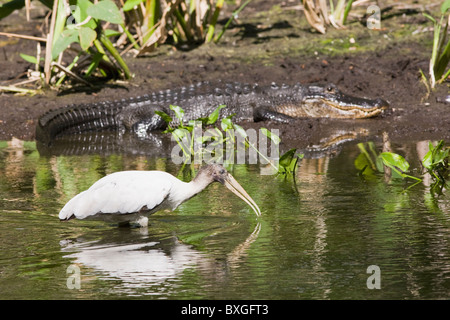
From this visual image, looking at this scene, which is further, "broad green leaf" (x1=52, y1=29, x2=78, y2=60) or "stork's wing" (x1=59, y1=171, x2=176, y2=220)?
"broad green leaf" (x1=52, y1=29, x2=78, y2=60)

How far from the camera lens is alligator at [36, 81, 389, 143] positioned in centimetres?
955

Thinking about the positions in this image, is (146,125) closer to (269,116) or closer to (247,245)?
(269,116)

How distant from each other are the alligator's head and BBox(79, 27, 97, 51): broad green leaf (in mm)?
2996

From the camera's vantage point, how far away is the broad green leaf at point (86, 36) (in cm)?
888

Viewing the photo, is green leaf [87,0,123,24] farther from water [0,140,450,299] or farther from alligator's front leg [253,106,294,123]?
water [0,140,450,299]

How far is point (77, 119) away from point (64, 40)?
1.03 metres

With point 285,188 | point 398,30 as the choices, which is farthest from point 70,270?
point 398,30

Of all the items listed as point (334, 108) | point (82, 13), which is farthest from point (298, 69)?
point (82, 13)

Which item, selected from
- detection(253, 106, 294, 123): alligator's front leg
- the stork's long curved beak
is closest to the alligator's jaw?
detection(253, 106, 294, 123): alligator's front leg

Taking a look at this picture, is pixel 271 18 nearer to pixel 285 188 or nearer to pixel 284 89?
pixel 284 89

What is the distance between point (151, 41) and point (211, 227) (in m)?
6.97

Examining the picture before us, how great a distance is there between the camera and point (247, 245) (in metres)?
4.54

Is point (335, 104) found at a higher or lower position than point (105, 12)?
lower

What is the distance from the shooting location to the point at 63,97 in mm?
10391
